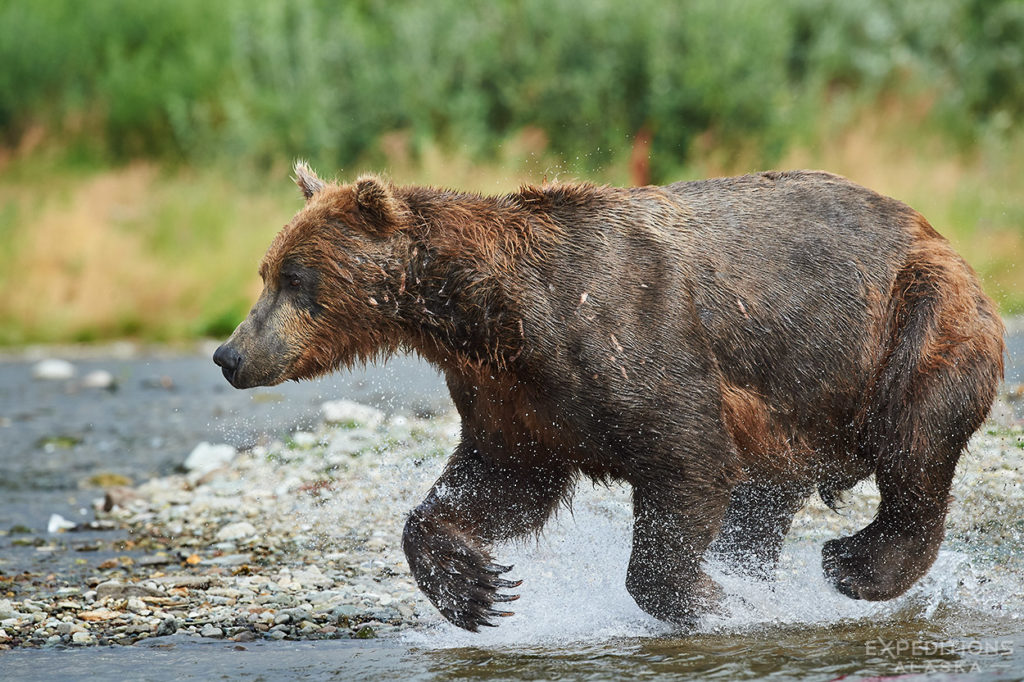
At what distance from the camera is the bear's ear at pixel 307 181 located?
17.6ft

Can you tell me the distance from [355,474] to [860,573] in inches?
139

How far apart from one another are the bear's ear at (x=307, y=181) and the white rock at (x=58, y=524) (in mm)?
2913

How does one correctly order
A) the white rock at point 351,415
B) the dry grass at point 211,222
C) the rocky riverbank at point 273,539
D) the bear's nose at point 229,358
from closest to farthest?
the bear's nose at point 229,358 < the rocky riverbank at point 273,539 < the white rock at point 351,415 < the dry grass at point 211,222

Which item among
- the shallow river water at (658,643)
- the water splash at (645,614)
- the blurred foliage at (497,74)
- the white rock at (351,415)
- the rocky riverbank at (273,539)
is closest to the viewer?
the shallow river water at (658,643)

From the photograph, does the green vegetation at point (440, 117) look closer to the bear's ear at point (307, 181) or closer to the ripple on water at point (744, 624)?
the ripple on water at point (744, 624)

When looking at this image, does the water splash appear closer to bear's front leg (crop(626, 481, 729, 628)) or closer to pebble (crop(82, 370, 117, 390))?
bear's front leg (crop(626, 481, 729, 628))

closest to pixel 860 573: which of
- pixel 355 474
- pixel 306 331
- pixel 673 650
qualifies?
pixel 673 650

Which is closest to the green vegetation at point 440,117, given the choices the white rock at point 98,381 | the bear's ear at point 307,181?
the white rock at point 98,381

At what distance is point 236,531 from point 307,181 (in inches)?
90.5

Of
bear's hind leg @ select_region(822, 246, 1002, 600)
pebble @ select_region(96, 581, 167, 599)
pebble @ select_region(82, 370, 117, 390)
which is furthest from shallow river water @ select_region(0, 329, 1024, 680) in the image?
pebble @ select_region(82, 370, 117, 390)

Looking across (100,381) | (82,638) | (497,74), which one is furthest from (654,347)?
(497,74)

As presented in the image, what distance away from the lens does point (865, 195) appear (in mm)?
5375

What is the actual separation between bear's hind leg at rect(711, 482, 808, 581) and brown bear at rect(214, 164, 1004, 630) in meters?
0.33

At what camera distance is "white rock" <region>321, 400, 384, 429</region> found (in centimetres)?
955
